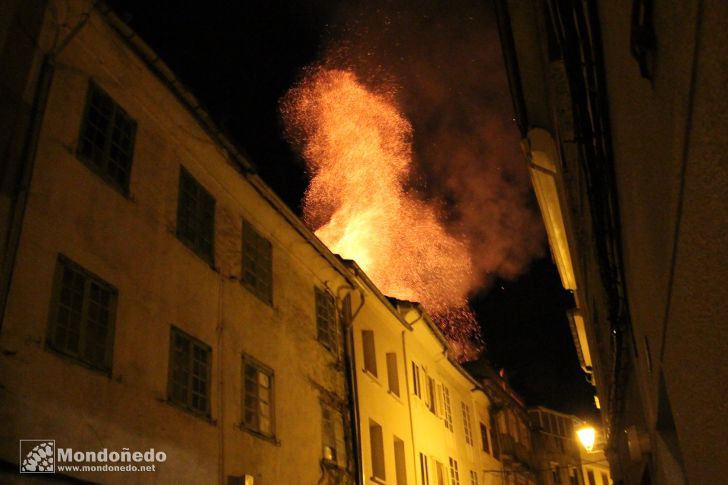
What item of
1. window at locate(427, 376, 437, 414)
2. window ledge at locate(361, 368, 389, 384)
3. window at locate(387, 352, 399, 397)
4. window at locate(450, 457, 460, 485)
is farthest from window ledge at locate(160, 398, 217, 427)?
window at locate(450, 457, 460, 485)

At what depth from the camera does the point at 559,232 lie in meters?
15.1

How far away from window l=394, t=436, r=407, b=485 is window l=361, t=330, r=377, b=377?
238 centimetres

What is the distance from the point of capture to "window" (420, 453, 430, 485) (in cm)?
2253

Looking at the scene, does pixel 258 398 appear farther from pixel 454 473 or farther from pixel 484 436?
pixel 484 436

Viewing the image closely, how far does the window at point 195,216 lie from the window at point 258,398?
2.36m

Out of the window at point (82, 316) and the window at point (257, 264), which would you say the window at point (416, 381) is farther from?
the window at point (82, 316)

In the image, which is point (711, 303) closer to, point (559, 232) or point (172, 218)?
point (172, 218)

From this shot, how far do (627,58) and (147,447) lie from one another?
8.90 meters

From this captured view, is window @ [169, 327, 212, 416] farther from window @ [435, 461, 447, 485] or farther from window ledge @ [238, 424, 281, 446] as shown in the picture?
window @ [435, 461, 447, 485]

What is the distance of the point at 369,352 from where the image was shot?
21.0 meters

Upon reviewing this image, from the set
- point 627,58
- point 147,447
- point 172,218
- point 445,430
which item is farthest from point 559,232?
point 445,430

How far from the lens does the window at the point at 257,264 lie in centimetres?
1496

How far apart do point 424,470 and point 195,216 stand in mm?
13454
